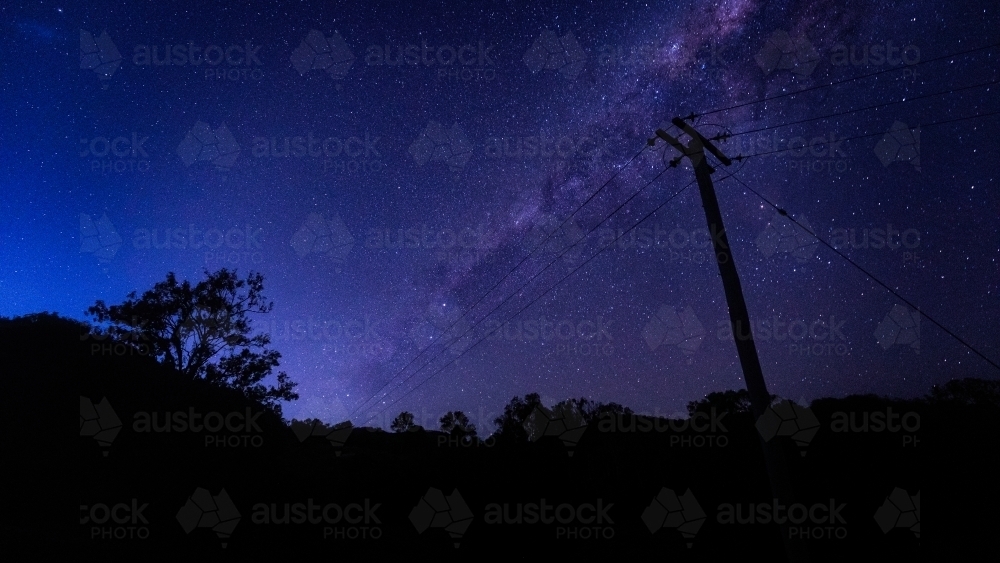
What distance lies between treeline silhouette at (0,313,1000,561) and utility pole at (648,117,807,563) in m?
4.42

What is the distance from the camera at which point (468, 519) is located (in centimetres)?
2005

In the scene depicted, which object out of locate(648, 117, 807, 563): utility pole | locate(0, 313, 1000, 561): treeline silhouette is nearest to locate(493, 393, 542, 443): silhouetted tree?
locate(0, 313, 1000, 561): treeline silhouette

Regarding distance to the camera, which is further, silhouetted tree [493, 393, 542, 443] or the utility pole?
silhouetted tree [493, 393, 542, 443]

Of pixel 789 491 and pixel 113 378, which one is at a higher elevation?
pixel 113 378

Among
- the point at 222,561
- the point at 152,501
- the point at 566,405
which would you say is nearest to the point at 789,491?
the point at 222,561

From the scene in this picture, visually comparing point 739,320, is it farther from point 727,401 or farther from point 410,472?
point 727,401

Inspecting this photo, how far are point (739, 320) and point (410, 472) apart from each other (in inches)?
823

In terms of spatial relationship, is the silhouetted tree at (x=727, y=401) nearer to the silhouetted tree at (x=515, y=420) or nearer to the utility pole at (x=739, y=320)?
the silhouetted tree at (x=515, y=420)

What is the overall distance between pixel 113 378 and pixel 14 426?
409cm

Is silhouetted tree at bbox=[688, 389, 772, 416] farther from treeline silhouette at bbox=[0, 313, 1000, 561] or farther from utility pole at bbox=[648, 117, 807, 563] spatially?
utility pole at bbox=[648, 117, 807, 563]

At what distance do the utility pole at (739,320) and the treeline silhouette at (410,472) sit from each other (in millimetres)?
4425

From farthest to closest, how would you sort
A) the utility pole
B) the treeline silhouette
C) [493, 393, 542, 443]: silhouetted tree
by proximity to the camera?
1. [493, 393, 542, 443]: silhouetted tree
2. the treeline silhouette
3. the utility pole

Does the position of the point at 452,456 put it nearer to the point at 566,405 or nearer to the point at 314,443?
the point at 314,443

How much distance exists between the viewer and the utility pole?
9031 millimetres
